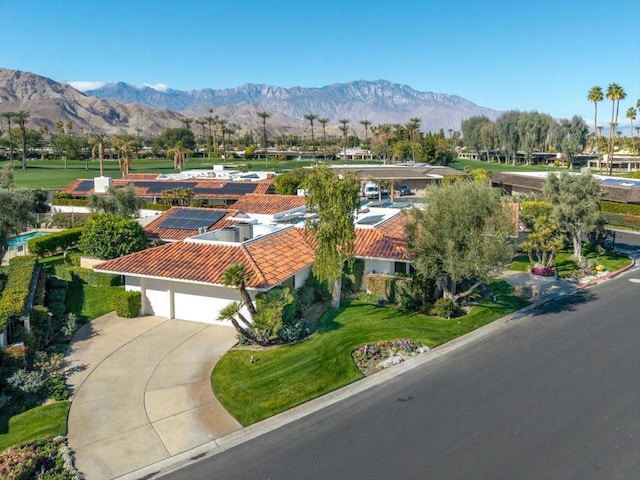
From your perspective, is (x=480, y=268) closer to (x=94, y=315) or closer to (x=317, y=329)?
(x=317, y=329)

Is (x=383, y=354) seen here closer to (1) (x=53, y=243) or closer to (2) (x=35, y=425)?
(2) (x=35, y=425)

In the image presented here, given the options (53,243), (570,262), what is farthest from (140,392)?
(570,262)

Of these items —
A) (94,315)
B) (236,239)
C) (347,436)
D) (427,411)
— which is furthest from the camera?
(236,239)

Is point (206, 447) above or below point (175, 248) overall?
below

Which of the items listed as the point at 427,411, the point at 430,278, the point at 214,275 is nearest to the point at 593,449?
the point at 427,411

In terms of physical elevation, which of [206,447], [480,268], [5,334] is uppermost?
[480,268]

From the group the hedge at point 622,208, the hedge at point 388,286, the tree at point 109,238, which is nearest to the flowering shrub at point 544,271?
the hedge at point 388,286

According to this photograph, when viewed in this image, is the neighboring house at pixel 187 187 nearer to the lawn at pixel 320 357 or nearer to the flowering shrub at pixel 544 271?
the flowering shrub at pixel 544 271

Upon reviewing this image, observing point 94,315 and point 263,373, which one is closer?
point 263,373
